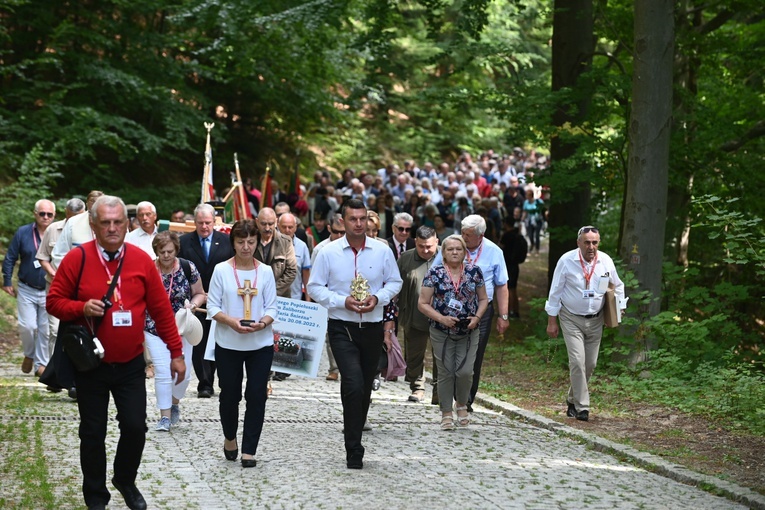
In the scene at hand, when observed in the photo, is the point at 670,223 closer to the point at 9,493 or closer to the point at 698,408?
the point at 698,408

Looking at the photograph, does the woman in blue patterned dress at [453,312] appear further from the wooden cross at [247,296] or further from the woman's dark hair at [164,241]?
the woman's dark hair at [164,241]

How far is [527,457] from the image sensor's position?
9.41m

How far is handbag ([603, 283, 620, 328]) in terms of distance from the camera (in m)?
11.3

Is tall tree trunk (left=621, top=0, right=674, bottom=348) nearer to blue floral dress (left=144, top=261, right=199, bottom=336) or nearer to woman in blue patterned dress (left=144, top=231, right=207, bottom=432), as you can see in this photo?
woman in blue patterned dress (left=144, top=231, right=207, bottom=432)

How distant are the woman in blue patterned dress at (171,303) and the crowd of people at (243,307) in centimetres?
1

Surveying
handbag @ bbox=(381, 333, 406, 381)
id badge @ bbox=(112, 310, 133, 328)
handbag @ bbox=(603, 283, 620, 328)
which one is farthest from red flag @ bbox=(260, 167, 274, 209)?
id badge @ bbox=(112, 310, 133, 328)

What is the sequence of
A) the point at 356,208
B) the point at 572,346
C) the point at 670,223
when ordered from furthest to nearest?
1. the point at 670,223
2. the point at 572,346
3. the point at 356,208

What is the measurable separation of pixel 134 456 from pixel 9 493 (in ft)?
3.56

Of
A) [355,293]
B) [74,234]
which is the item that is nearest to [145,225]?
[74,234]

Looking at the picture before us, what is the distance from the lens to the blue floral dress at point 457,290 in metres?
10.4

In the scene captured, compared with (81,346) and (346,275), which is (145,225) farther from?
(81,346)

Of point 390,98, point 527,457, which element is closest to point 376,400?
point 527,457

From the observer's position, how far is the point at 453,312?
10.4 meters

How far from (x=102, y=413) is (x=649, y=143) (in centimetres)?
900
